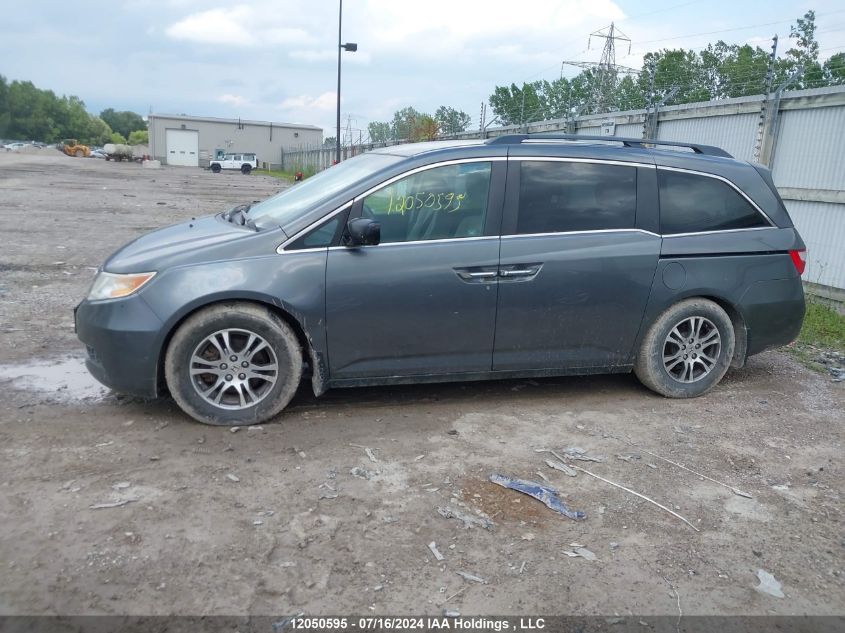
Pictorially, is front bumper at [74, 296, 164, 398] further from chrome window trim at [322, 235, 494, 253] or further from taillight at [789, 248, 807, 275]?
taillight at [789, 248, 807, 275]

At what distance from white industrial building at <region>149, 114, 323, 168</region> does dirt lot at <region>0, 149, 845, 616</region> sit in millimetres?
77659

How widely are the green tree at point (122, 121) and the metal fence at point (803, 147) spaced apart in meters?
178

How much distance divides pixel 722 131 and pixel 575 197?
8033 millimetres

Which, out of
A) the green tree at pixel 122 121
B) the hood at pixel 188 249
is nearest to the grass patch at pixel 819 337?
the hood at pixel 188 249

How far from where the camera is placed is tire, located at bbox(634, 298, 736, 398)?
17.2 ft

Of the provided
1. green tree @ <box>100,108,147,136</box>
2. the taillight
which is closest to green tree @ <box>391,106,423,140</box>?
the taillight

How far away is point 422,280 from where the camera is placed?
4.63 metres

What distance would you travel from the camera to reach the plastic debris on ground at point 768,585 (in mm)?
3086

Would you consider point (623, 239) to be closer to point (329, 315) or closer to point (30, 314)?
point (329, 315)

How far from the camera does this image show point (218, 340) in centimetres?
447

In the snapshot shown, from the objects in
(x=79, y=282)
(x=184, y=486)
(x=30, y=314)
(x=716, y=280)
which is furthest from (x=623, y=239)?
(x=79, y=282)

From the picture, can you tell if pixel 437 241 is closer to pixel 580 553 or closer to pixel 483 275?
pixel 483 275

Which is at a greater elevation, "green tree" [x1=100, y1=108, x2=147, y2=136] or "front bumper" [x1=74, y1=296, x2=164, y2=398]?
"green tree" [x1=100, y1=108, x2=147, y2=136]

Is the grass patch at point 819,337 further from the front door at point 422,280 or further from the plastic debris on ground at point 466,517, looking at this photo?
the plastic debris on ground at point 466,517
